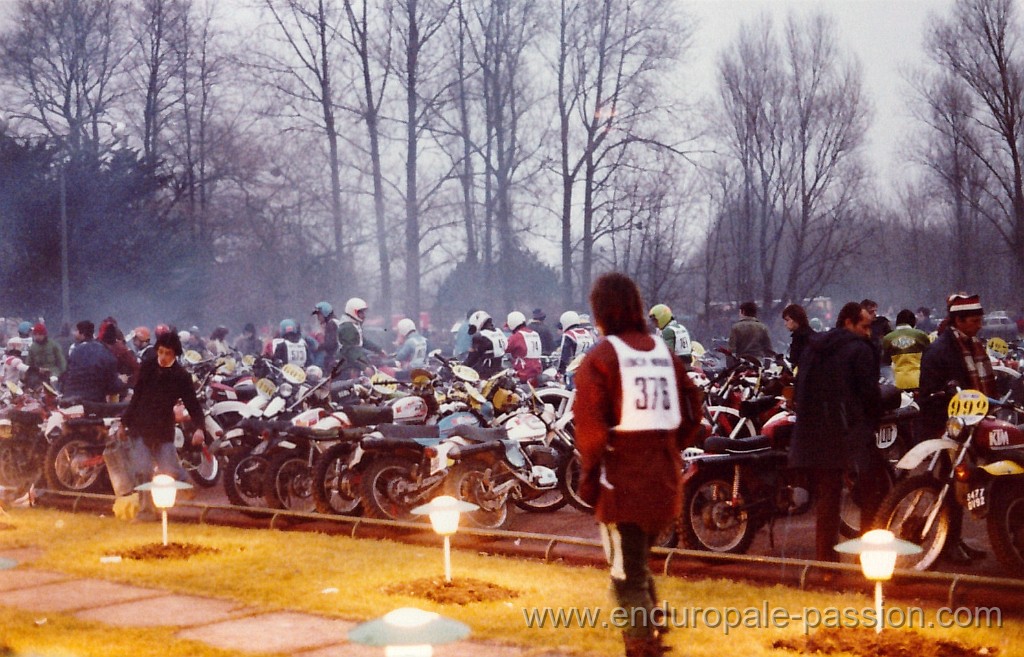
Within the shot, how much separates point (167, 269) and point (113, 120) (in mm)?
5029

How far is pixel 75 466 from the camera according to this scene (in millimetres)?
13320

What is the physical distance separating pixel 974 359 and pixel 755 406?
7.17 ft

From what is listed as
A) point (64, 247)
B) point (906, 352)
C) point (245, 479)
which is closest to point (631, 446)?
point (245, 479)

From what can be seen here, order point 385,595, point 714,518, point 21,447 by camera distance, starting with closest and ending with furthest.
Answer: point 385,595
point 714,518
point 21,447

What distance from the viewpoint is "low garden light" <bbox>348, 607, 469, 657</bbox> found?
4266mm

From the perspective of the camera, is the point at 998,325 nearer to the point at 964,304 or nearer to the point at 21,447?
the point at 964,304

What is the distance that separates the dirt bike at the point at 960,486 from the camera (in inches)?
295

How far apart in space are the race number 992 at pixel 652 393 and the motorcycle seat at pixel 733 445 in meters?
3.29

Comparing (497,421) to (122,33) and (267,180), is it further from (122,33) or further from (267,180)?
(267,180)

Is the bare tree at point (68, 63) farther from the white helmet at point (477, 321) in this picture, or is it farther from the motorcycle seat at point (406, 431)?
the motorcycle seat at point (406, 431)

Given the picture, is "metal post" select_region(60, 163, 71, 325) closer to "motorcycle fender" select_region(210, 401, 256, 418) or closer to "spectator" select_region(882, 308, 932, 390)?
"motorcycle fender" select_region(210, 401, 256, 418)

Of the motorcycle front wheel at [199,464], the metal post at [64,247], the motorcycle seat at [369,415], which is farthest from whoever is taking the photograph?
the metal post at [64,247]

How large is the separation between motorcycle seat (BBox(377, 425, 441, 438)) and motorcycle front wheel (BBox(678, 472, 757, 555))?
2.69 m

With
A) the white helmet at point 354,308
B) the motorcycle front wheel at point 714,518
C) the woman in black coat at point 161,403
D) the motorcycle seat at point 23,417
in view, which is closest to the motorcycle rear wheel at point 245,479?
the woman in black coat at point 161,403
